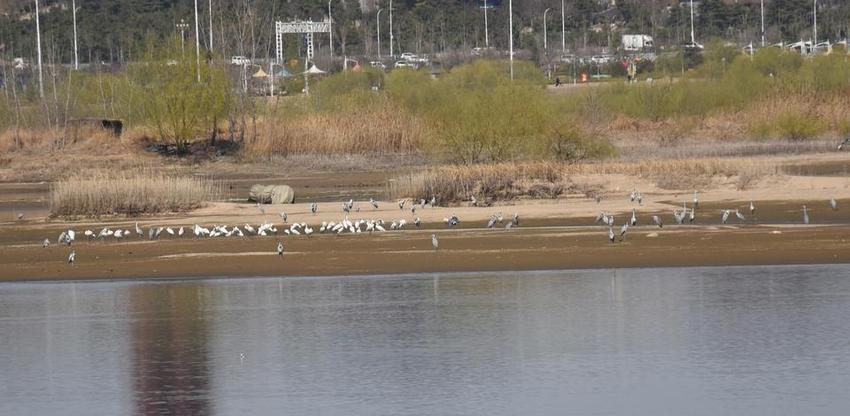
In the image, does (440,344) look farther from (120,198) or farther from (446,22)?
(446,22)

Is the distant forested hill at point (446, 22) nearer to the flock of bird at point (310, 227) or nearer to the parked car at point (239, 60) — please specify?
the parked car at point (239, 60)

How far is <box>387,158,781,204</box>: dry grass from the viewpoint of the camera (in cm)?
3219

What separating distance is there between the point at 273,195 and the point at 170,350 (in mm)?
16629

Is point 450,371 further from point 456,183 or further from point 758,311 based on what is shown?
point 456,183

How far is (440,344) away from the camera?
17875 millimetres

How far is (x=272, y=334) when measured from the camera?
62.0ft

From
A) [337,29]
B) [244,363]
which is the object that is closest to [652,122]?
[244,363]

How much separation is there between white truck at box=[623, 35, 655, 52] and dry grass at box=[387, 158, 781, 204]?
233ft

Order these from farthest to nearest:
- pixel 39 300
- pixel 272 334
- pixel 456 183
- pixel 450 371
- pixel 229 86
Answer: pixel 229 86, pixel 456 183, pixel 39 300, pixel 272 334, pixel 450 371

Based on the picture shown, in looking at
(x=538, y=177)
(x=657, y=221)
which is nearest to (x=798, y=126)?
(x=538, y=177)

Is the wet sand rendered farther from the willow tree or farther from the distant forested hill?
the distant forested hill

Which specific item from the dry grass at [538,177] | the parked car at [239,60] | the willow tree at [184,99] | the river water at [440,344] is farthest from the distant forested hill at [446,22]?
the river water at [440,344]

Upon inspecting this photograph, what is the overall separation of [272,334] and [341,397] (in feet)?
12.8

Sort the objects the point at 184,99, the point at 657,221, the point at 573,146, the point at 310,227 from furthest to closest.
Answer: the point at 184,99 < the point at 573,146 < the point at 310,227 < the point at 657,221
